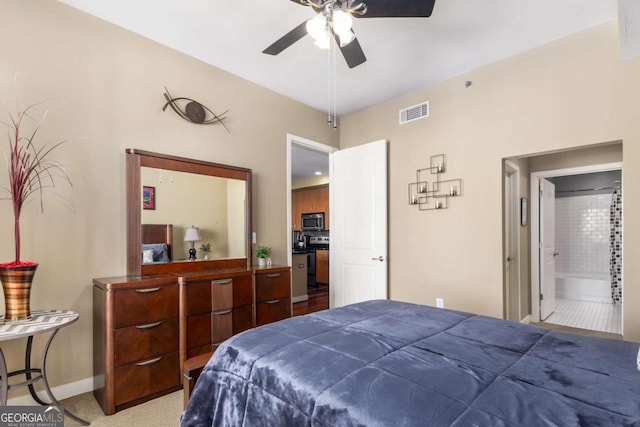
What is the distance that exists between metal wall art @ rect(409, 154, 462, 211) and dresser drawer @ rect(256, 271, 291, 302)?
174 cm

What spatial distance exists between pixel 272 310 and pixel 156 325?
1034mm

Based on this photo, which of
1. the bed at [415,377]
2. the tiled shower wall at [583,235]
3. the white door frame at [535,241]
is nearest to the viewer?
the bed at [415,377]

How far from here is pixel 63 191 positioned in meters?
2.32

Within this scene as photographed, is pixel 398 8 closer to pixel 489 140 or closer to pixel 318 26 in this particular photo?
pixel 318 26

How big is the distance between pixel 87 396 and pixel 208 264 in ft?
4.20

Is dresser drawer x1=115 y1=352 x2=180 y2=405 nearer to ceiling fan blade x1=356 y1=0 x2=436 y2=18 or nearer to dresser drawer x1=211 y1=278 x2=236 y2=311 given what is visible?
dresser drawer x1=211 y1=278 x2=236 y2=311

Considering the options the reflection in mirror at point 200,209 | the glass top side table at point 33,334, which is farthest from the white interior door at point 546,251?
the glass top side table at point 33,334

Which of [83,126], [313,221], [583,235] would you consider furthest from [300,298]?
[583,235]

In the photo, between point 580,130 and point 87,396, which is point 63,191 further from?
point 580,130

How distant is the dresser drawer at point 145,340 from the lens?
7.06 feet

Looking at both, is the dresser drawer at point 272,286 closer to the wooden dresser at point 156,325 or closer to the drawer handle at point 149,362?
the wooden dresser at point 156,325

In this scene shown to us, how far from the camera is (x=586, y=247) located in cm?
587

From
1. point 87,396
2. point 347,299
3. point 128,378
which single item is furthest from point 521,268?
point 87,396

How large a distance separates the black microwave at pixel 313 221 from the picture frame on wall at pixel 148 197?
5288 mm
